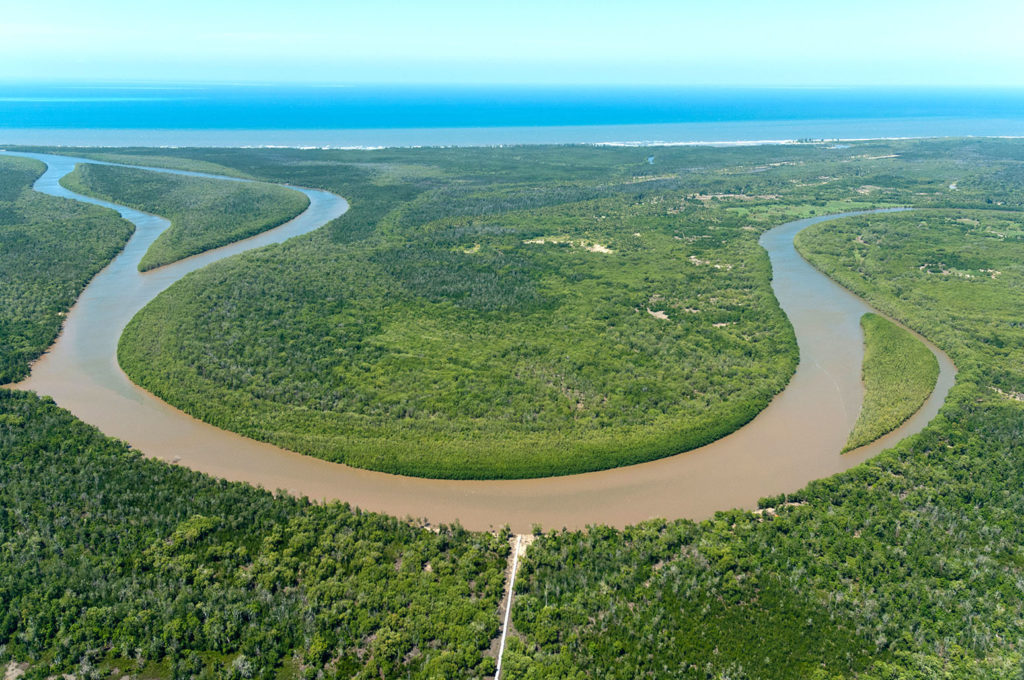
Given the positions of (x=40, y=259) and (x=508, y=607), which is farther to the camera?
(x=40, y=259)

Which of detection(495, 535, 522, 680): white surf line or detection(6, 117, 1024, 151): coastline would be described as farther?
detection(6, 117, 1024, 151): coastline

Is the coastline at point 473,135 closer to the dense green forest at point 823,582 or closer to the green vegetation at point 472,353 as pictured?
the green vegetation at point 472,353

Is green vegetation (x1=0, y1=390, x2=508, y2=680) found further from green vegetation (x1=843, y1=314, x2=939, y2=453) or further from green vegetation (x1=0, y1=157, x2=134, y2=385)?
green vegetation (x1=843, y1=314, x2=939, y2=453)

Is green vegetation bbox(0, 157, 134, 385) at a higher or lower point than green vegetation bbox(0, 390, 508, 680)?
higher

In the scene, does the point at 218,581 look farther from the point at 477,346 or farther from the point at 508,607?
the point at 477,346

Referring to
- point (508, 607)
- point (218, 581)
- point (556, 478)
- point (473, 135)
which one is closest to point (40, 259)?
point (218, 581)

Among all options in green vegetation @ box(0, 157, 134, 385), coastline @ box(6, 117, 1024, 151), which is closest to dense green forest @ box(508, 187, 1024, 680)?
green vegetation @ box(0, 157, 134, 385)

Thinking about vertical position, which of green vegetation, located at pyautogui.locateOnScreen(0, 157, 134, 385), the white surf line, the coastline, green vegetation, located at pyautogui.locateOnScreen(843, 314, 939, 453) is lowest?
the white surf line
